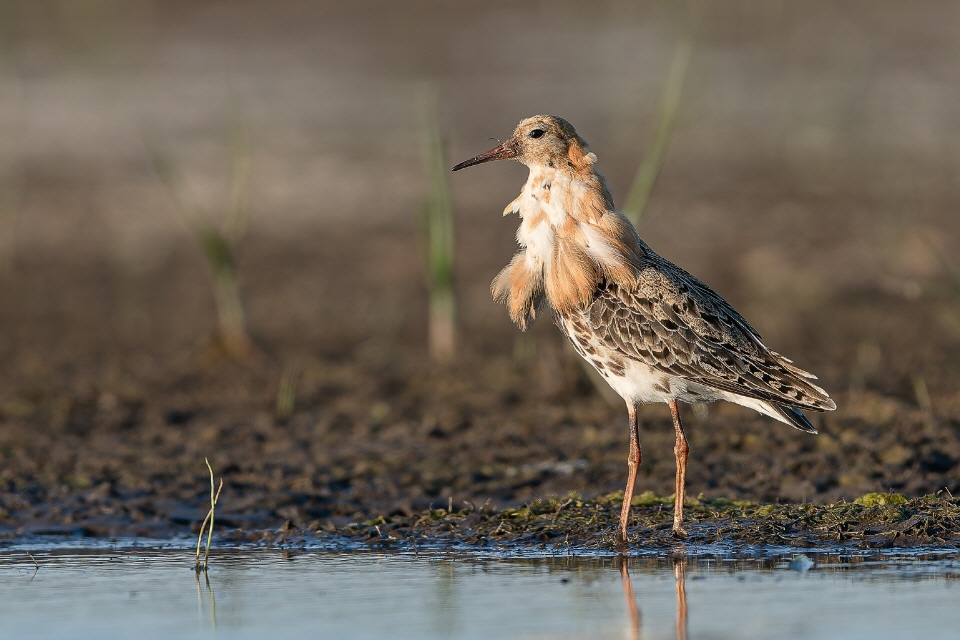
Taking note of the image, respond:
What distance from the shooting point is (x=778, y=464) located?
10141 millimetres

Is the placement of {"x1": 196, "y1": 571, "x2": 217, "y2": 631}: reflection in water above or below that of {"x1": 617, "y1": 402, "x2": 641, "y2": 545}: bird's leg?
below

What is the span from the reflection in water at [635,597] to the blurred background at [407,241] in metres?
2.01

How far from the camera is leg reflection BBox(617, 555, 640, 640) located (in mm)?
6219

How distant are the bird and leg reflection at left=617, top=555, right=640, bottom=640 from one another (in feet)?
1.59

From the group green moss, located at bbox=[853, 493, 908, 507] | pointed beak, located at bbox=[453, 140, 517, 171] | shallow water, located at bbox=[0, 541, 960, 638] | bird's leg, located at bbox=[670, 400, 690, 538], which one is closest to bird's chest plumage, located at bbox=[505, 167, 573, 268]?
pointed beak, located at bbox=[453, 140, 517, 171]

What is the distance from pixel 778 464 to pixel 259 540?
349cm

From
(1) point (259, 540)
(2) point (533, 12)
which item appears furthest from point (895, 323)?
(2) point (533, 12)

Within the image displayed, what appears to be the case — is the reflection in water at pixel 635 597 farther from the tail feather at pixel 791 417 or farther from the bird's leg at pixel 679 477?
the tail feather at pixel 791 417

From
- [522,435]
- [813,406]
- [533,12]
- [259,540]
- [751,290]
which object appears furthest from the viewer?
[533,12]

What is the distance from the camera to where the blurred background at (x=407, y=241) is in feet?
35.0

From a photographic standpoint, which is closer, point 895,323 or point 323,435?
point 323,435

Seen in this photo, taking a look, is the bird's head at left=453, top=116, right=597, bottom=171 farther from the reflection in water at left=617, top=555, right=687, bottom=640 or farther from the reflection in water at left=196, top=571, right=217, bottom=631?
the reflection in water at left=196, top=571, right=217, bottom=631

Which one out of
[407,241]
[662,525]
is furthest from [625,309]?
[407,241]

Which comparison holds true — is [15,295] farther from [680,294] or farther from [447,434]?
[680,294]
